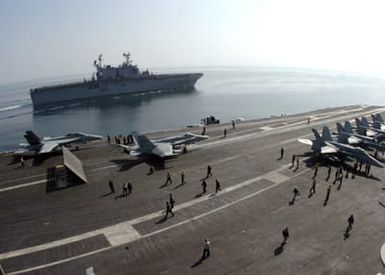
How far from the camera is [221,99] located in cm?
14938

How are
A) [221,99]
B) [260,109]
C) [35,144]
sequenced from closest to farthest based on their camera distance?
[35,144]
[260,109]
[221,99]

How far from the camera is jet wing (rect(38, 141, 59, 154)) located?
4749cm

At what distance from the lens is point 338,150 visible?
43.8m

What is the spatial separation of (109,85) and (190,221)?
13027cm

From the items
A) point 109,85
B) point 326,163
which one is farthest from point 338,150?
point 109,85

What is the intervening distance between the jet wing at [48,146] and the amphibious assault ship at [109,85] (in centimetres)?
9323

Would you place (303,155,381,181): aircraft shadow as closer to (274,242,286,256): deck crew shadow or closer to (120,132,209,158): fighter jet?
(120,132,209,158): fighter jet

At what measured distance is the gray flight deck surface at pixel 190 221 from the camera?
2262 centimetres

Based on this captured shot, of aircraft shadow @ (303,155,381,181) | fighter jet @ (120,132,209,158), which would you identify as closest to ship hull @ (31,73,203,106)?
fighter jet @ (120,132,209,158)

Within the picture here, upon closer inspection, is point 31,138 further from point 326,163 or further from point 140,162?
point 326,163

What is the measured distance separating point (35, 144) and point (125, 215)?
27.2 metres

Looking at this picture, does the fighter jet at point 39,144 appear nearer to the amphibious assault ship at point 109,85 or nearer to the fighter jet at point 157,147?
the fighter jet at point 157,147

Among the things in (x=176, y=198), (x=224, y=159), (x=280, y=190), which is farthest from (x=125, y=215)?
(x=224, y=159)

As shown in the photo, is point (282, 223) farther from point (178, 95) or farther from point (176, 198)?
point (178, 95)
